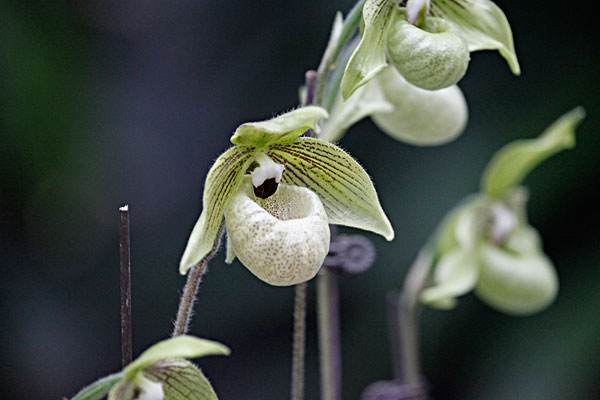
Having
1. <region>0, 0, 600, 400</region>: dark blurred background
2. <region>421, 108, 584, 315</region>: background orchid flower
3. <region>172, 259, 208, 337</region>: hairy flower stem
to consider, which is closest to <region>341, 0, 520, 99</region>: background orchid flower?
<region>172, 259, 208, 337</region>: hairy flower stem

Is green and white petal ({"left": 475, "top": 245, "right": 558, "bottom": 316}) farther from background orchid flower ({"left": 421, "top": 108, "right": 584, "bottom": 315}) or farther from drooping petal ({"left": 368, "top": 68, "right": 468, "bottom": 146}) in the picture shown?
drooping petal ({"left": 368, "top": 68, "right": 468, "bottom": 146})

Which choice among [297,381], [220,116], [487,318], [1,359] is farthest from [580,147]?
[1,359]

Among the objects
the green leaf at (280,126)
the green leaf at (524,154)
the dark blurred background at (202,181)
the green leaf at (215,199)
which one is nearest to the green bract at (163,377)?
the green leaf at (215,199)

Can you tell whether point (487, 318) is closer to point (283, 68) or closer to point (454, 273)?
point (454, 273)

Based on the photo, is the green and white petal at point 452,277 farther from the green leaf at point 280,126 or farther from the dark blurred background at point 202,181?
the green leaf at point 280,126

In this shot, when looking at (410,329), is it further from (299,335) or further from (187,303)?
(187,303)

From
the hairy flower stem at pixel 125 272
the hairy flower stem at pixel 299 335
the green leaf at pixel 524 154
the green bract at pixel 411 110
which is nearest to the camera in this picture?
the hairy flower stem at pixel 125 272
